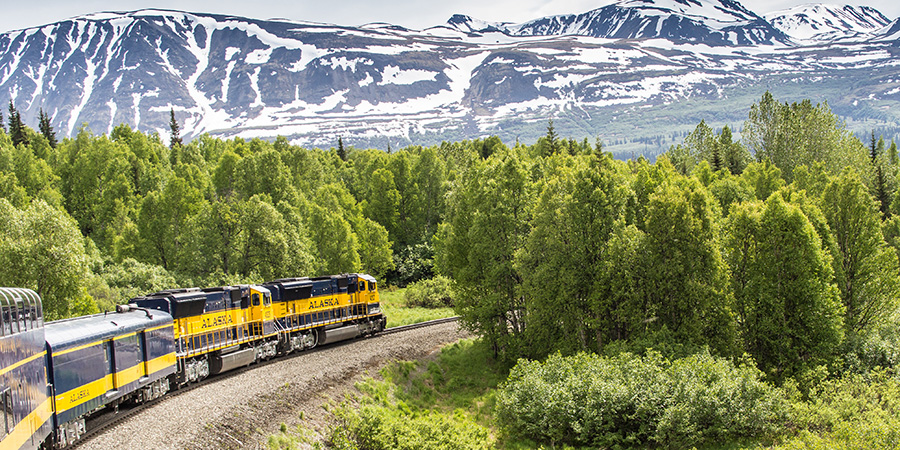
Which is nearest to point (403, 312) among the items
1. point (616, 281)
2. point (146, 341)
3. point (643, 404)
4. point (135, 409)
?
point (616, 281)

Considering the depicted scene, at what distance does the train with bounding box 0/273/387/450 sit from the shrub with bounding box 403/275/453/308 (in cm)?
2383

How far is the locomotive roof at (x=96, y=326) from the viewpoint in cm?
2317

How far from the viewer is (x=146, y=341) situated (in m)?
29.0

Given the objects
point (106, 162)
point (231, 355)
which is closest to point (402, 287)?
point (106, 162)

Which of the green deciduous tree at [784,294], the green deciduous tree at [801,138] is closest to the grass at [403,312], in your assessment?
the green deciduous tree at [784,294]

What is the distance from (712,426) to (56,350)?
26227 mm

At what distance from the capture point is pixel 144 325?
28953mm

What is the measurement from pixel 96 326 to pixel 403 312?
4453 cm

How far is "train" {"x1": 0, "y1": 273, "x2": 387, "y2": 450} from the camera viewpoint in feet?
60.9

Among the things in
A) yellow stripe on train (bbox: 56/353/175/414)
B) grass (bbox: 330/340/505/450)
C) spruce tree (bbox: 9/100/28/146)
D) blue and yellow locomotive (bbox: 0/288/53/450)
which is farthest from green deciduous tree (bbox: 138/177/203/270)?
spruce tree (bbox: 9/100/28/146)

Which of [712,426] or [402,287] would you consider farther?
[402,287]

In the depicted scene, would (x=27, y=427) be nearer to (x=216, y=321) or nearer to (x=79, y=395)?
(x=79, y=395)

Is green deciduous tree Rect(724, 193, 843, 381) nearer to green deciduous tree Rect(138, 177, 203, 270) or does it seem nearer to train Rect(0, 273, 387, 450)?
train Rect(0, 273, 387, 450)

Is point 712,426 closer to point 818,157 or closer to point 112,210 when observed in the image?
point 112,210
